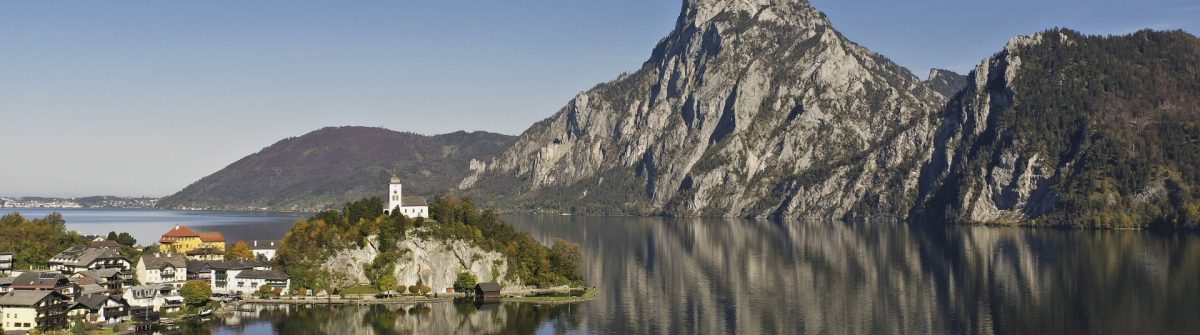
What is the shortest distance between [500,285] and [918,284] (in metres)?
55.2

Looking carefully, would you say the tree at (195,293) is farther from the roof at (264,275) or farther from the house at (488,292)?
the house at (488,292)

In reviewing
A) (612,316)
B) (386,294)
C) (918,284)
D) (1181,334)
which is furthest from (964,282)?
(386,294)

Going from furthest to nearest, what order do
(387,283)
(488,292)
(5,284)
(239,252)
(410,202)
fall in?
(410,202)
(239,252)
(387,283)
(488,292)
(5,284)

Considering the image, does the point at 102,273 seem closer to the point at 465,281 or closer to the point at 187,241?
the point at 187,241

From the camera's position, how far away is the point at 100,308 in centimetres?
10588

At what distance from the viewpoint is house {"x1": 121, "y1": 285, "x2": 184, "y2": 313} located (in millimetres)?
111562

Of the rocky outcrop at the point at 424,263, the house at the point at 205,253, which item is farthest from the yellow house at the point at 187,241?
the rocky outcrop at the point at 424,263

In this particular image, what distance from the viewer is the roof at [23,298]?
9912cm

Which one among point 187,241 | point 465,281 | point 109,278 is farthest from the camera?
point 187,241

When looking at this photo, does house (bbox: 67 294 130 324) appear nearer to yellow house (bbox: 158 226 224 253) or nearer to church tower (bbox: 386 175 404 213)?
church tower (bbox: 386 175 404 213)

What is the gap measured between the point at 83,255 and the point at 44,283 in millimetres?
27240

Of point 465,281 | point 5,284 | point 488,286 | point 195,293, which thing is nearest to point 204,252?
point 195,293

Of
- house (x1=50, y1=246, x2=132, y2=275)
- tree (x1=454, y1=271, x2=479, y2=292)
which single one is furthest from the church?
house (x1=50, y1=246, x2=132, y2=275)

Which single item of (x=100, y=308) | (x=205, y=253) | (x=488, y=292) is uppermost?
(x=205, y=253)
